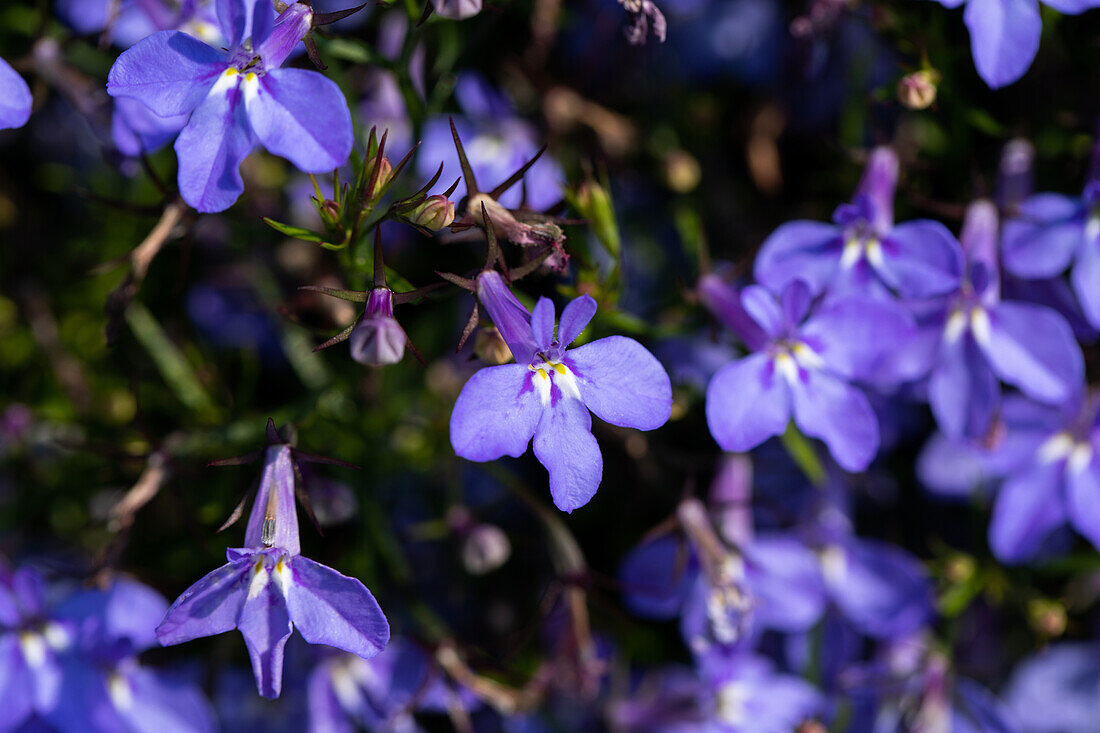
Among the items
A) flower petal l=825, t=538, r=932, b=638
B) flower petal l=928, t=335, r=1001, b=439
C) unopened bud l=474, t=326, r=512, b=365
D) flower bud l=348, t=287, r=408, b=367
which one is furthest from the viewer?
flower petal l=825, t=538, r=932, b=638

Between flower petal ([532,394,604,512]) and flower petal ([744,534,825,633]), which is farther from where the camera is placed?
flower petal ([744,534,825,633])

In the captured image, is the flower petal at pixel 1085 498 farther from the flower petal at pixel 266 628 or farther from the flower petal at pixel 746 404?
the flower petal at pixel 266 628

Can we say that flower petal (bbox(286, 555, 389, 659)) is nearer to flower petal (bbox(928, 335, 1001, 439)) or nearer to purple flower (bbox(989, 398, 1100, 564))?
flower petal (bbox(928, 335, 1001, 439))

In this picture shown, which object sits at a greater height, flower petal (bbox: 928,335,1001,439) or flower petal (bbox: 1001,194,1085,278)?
flower petal (bbox: 1001,194,1085,278)

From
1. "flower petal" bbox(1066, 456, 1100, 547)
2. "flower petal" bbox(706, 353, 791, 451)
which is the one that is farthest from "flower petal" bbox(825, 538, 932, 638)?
"flower petal" bbox(706, 353, 791, 451)

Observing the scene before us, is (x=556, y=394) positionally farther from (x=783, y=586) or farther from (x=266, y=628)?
(x=783, y=586)

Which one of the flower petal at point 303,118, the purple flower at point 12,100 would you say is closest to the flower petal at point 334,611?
the flower petal at point 303,118
